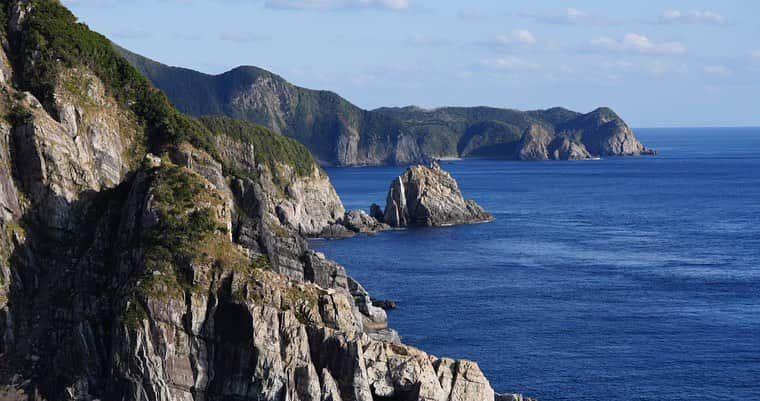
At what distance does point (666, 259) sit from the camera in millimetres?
166375

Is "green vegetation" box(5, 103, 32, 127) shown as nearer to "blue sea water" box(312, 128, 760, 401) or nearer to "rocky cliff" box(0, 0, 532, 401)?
"rocky cliff" box(0, 0, 532, 401)

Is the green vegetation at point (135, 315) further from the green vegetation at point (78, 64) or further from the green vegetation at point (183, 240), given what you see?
the green vegetation at point (78, 64)

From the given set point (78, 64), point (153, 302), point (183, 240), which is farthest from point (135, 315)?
point (78, 64)

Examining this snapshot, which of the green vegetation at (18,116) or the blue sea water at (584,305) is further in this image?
the blue sea water at (584,305)

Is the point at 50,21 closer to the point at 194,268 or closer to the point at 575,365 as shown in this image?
the point at 194,268

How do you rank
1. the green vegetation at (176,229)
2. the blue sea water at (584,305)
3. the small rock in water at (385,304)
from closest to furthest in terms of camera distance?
the green vegetation at (176,229), the blue sea water at (584,305), the small rock in water at (385,304)

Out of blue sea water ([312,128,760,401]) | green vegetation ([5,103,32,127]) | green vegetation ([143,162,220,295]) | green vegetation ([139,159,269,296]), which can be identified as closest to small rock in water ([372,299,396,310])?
blue sea water ([312,128,760,401])

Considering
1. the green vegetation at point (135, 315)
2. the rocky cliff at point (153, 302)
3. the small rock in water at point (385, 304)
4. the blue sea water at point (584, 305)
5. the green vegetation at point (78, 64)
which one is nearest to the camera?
the green vegetation at point (135, 315)

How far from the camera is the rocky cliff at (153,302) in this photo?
243 ft

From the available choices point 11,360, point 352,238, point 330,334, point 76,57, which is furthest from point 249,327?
point 352,238

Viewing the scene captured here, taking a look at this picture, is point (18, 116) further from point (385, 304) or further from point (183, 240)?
point (385, 304)

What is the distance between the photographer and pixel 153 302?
74812 millimetres

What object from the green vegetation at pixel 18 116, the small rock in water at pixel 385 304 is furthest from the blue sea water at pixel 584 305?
the green vegetation at pixel 18 116

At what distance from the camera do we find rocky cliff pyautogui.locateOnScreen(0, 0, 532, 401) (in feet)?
243
